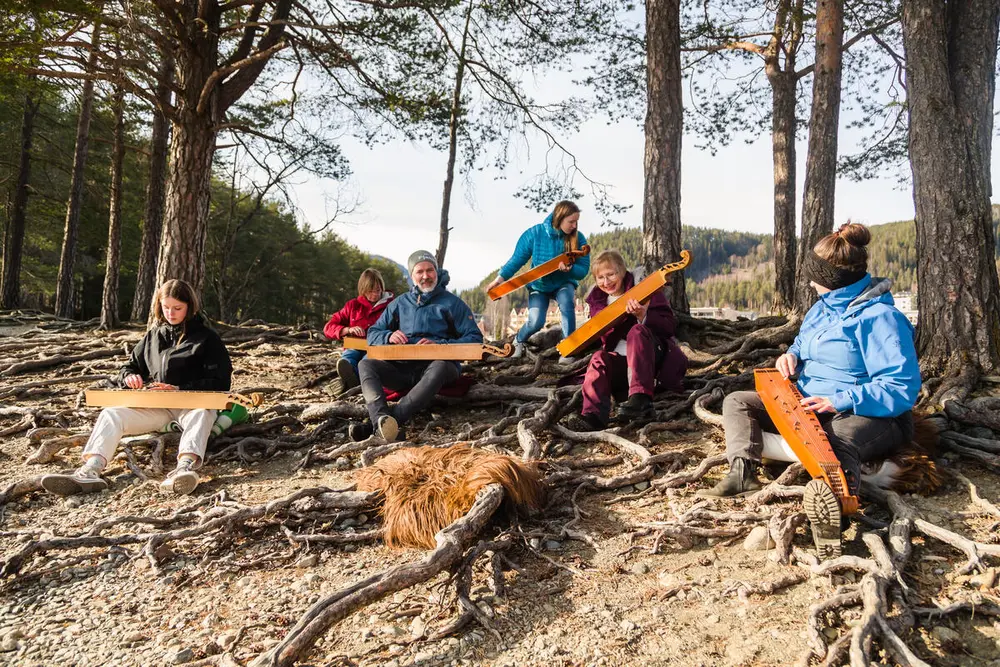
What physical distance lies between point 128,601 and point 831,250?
3.31 m

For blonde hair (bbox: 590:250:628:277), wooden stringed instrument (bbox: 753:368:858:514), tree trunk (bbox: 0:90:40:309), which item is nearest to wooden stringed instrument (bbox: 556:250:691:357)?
blonde hair (bbox: 590:250:628:277)

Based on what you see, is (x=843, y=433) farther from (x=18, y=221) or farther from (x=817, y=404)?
(x=18, y=221)

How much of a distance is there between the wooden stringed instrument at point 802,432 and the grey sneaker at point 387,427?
214 centimetres

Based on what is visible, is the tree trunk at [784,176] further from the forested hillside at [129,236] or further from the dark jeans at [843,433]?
the forested hillside at [129,236]

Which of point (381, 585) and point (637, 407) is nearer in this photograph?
point (381, 585)

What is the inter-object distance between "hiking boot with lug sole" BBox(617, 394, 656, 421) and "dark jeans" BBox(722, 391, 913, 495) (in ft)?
2.89

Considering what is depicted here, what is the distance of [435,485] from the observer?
2.86 meters

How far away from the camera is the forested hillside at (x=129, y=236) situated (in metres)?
15.8

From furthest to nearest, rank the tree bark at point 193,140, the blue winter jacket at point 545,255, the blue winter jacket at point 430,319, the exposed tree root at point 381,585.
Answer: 1. the tree bark at point 193,140
2. the blue winter jacket at point 545,255
3. the blue winter jacket at point 430,319
4. the exposed tree root at point 381,585

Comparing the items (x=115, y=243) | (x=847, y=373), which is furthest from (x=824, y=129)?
(x=115, y=243)

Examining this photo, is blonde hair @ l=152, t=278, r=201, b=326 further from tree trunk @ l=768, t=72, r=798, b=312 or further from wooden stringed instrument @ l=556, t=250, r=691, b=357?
tree trunk @ l=768, t=72, r=798, b=312

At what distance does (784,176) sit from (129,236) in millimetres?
20753

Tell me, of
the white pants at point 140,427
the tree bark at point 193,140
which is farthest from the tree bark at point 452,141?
the white pants at point 140,427

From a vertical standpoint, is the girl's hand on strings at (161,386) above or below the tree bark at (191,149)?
below
